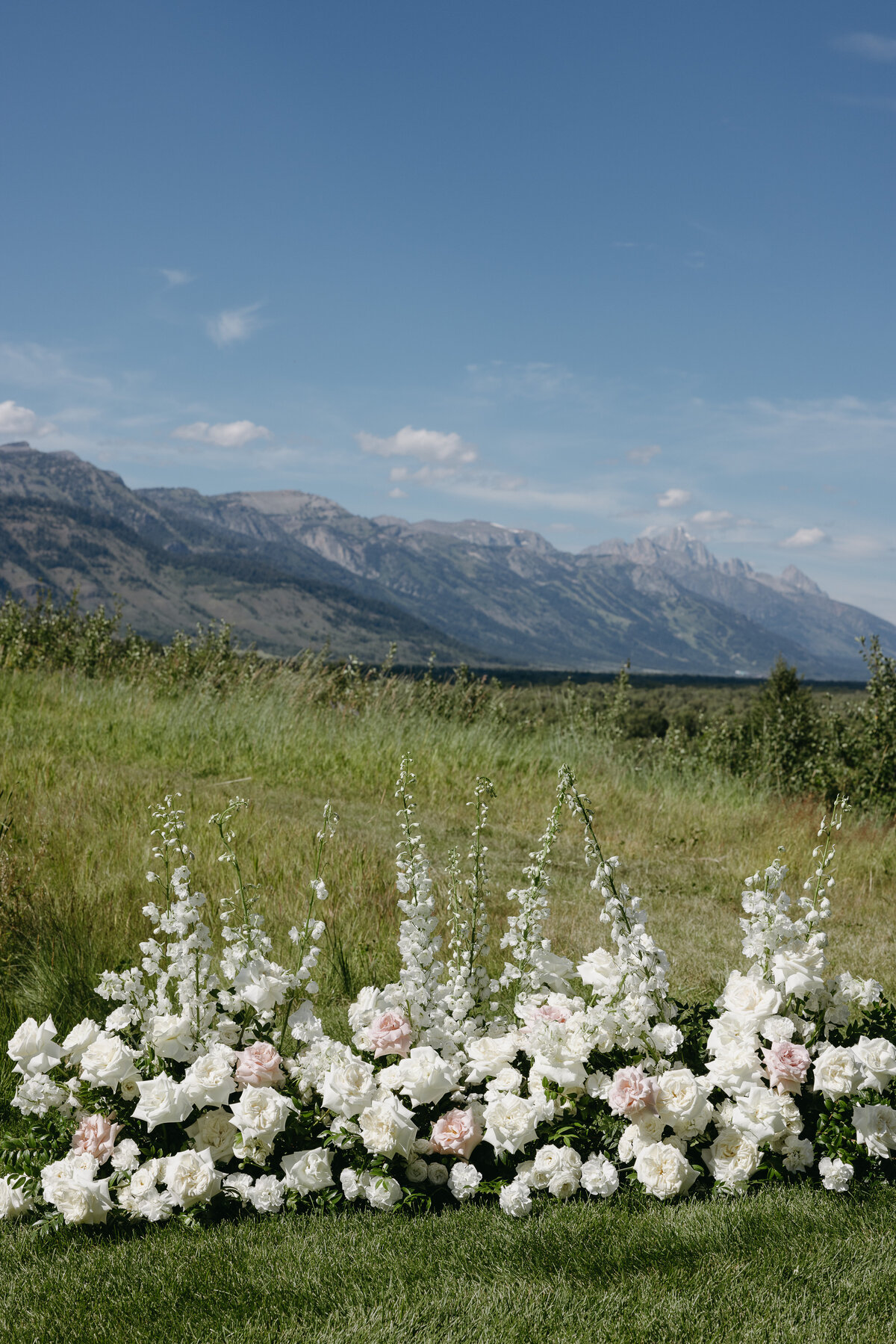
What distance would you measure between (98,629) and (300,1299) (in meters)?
14.4

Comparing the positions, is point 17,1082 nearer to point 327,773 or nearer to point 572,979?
point 572,979

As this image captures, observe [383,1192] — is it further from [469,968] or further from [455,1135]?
[469,968]

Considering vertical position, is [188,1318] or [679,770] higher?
[679,770]

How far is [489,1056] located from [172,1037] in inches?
47.2

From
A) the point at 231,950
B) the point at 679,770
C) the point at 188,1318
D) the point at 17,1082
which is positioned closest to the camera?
the point at 188,1318

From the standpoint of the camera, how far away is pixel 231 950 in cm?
342

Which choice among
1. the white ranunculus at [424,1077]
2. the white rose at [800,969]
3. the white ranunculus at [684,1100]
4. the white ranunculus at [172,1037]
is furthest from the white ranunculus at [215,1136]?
the white rose at [800,969]

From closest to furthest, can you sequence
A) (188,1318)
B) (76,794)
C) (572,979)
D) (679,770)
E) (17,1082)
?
(188,1318) < (17,1082) < (572,979) < (76,794) < (679,770)

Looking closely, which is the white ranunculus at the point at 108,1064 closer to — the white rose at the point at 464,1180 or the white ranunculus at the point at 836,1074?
the white rose at the point at 464,1180

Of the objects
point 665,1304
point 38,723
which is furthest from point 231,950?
point 38,723

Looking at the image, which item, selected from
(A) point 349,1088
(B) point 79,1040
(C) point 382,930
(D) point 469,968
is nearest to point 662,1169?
(D) point 469,968

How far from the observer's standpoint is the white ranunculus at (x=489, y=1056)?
3.37 meters

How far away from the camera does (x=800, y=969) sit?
333 centimetres

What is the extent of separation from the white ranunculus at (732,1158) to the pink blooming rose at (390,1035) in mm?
1210
